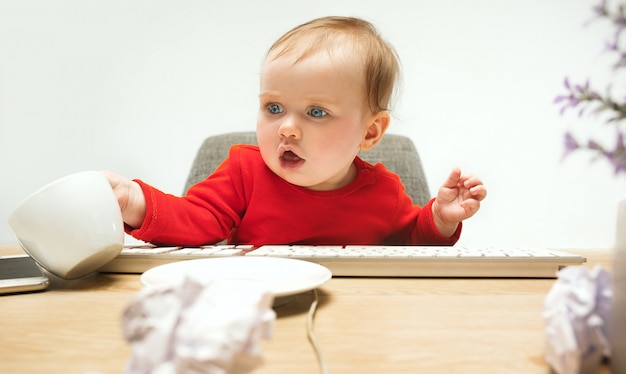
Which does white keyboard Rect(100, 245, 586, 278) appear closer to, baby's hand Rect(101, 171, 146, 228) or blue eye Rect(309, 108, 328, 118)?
baby's hand Rect(101, 171, 146, 228)

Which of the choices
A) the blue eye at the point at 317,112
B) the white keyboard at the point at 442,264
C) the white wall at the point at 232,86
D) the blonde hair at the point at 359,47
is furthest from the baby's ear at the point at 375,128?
the white wall at the point at 232,86

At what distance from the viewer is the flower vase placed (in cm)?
28

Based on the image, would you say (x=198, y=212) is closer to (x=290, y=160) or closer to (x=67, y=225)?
(x=290, y=160)

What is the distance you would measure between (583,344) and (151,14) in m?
2.06

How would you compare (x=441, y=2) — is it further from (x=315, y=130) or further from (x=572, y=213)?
(x=315, y=130)

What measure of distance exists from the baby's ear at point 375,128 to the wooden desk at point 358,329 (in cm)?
45

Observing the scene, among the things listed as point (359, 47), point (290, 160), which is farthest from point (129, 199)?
point (359, 47)

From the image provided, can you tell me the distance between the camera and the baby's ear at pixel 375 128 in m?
0.96

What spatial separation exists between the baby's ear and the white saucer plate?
47 cm

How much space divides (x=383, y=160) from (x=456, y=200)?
1.54ft

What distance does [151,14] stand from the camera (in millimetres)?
2012

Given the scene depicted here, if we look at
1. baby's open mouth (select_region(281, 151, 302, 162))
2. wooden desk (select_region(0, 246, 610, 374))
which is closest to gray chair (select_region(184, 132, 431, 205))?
baby's open mouth (select_region(281, 151, 302, 162))

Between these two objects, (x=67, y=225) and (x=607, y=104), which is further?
(x=67, y=225)

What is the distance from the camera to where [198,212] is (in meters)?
0.87
